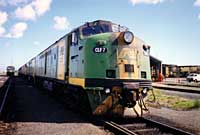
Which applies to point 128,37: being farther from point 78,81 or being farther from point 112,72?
point 78,81

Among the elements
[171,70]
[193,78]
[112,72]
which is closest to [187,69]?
[171,70]

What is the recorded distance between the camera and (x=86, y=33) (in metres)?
10.1

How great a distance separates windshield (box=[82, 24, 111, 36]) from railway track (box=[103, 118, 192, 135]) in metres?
3.22

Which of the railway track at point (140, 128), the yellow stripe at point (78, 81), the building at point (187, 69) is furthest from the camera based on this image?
the building at point (187, 69)

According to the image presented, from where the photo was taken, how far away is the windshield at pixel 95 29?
1012 centimetres

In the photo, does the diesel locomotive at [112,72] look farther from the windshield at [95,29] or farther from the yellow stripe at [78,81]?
the windshield at [95,29]

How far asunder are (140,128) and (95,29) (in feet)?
13.0

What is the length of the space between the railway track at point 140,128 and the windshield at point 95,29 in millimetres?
3223

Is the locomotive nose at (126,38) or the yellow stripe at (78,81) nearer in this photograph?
the yellow stripe at (78,81)

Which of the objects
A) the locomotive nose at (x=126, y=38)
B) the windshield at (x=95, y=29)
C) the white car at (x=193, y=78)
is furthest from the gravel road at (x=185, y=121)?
the white car at (x=193, y=78)

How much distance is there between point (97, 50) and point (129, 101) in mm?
1929

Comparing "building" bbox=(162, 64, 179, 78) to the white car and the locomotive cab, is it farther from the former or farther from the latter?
the locomotive cab

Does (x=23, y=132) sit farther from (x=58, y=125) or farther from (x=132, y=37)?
(x=132, y=37)

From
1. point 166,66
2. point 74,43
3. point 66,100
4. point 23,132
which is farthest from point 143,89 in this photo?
point 166,66
